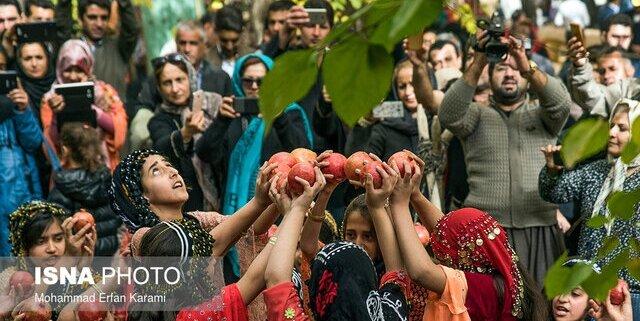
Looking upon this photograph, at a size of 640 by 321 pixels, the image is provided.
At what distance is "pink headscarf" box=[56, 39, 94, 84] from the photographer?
1180 cm

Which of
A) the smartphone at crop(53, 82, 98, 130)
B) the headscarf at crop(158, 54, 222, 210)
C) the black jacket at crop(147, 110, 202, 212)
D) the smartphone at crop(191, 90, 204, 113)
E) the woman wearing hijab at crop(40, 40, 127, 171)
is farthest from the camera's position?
the woman wearing hijab at crop(40, 40, 127, 171)

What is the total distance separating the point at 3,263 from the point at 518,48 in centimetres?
340

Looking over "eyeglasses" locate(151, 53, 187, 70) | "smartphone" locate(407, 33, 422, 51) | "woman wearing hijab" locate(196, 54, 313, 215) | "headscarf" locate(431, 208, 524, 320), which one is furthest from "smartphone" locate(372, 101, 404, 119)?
"headscarf" locate(431, 208, 524, 320)

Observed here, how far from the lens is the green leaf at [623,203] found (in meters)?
3.62

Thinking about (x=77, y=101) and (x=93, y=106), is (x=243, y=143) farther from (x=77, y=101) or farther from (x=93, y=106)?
(x=93, y=106)

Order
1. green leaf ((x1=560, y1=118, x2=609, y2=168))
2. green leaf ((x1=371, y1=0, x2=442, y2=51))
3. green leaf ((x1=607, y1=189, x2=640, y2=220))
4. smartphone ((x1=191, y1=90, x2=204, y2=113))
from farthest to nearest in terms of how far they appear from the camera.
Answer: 1. smartphone ((x1=191, y1=90, x2=204, y2=113))
2. green leaf ((x1=607, y1=189, x2=640, y2=220))
3. green leaf ((x1=560, y1=118, x2=609, y2=168))
4. green leaf ((x1=371, y1=0, x2=442, y2=51))

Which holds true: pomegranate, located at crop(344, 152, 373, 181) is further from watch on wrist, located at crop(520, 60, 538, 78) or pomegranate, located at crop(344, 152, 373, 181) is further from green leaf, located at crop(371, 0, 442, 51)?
watch on wrist, located at crop(520, 60, 538, 78)

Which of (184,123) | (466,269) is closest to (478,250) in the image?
(466,269)

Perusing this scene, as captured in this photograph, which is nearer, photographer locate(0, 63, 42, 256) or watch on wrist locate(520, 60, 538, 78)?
watch on wrist locate(520, 60, 538, 78)

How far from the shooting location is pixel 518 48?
9523mm

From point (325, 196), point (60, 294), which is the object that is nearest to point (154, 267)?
point (325, 196)

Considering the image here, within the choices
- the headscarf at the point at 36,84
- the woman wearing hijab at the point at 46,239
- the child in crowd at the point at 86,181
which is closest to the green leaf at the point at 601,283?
the woman wearing hijab at the point at 46,239

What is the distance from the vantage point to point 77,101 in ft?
36.1

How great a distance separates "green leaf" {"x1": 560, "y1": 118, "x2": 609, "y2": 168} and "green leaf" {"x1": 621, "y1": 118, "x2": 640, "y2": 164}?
0.06m
